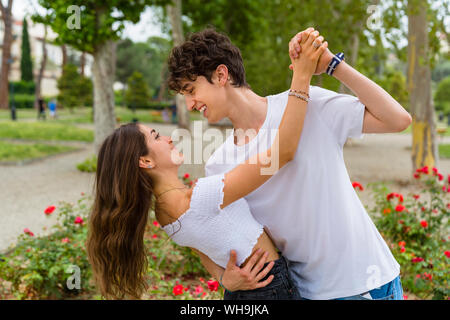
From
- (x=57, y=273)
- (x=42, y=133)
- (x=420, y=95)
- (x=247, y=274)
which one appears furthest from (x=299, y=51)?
(x=42, y=133)

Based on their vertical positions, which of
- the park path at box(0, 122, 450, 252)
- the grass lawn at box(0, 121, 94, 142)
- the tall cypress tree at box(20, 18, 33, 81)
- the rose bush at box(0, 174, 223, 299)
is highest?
the tall cypress tree at box(20, 18, 33, 81)

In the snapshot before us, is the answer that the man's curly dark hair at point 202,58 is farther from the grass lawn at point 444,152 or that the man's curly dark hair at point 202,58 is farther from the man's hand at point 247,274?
the grass lawn at point 444,152

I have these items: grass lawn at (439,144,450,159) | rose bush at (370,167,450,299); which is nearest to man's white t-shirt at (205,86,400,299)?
rose bush at (370,167,450,299)

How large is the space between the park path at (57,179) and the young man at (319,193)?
9.25 feet

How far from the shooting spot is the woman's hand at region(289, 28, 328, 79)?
1312 mm

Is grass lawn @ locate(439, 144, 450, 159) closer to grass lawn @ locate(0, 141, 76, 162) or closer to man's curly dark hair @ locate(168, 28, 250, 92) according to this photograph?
grass lawn @ locate(0, 141, 76, 162)

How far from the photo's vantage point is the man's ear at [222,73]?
5.18 ft

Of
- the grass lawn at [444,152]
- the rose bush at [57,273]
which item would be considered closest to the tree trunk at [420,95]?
the grass lawn at [444,152]

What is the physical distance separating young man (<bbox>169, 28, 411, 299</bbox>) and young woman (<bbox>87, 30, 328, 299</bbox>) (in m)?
0.05

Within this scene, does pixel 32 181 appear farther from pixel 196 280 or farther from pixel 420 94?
pixel 420 94

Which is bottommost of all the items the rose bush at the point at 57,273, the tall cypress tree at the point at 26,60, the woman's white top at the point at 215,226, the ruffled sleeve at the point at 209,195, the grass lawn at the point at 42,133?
the rose bush at the point at 57,273

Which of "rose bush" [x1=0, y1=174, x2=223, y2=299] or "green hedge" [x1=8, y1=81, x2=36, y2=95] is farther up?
"green hedge" [x1=8, y1=81, x2=36, y2=95]
